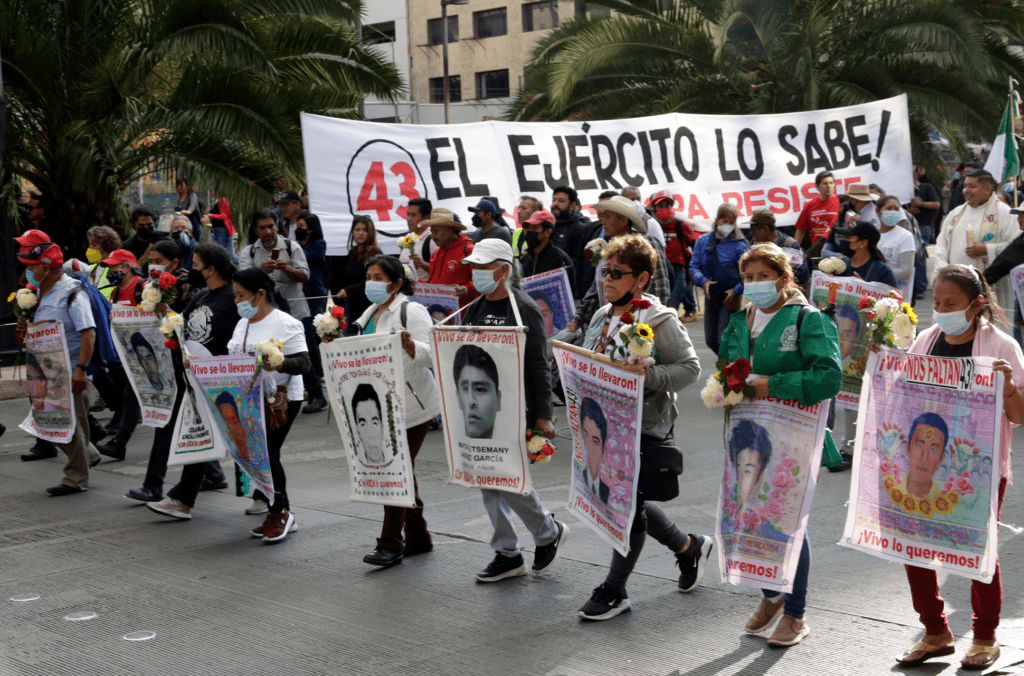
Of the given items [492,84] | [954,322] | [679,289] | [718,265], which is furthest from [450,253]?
[492,84]

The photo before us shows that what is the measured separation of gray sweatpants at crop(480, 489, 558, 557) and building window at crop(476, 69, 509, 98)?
4866 centimetres

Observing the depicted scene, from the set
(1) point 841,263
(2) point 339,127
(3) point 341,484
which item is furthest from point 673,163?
(3) point 341,484

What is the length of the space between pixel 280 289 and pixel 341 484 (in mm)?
3799

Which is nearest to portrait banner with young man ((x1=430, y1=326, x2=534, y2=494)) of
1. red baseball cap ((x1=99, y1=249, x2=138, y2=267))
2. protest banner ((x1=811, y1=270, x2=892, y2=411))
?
protest banner ((x1=811, y1=270, x2=892, y2=411))

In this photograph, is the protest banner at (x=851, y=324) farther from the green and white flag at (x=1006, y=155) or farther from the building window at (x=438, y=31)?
the building window at (x=438, y=31)

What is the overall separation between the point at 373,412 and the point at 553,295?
3966mm

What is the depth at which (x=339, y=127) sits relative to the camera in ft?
43.5

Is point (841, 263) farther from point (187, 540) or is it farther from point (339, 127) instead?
point (339, 127)

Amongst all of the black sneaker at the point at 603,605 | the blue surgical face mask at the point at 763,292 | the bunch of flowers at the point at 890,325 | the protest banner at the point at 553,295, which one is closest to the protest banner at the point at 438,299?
the protest banner at the point at 553,295

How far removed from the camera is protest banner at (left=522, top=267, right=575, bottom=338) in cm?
1009

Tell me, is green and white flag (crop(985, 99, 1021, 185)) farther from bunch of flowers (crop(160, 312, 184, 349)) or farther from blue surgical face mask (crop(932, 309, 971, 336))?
bunch of flowers (crop(160, 312, 184, 349))

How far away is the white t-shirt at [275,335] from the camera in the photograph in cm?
711

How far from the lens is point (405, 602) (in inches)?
228

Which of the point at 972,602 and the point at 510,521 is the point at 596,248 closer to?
the point at 510,521
